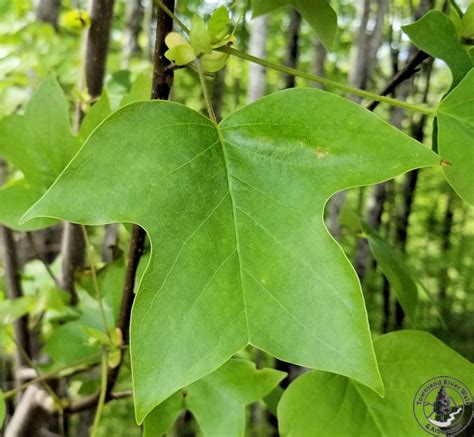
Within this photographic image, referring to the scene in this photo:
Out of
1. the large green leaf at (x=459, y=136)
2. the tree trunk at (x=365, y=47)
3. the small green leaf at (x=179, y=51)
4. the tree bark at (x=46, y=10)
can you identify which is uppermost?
the tree bark at (x=46, y=10)

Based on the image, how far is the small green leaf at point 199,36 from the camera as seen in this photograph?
1.00ft

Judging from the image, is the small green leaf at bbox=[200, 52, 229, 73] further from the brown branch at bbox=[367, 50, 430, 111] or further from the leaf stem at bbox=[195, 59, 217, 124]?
the brown branch at bbox=[367, 50, 430, 111]

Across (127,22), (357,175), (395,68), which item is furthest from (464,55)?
(127,22)

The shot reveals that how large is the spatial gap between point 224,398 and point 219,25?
259mm

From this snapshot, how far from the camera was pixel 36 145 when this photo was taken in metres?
0.44

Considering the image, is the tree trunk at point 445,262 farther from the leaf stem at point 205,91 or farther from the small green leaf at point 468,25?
the leaf stem at point 205,91

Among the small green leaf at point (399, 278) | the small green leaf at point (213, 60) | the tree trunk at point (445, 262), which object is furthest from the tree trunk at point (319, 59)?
the tree trunk at point (445, 262)

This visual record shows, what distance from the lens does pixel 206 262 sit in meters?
0.28

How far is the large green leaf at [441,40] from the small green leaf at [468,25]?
0.02 metres

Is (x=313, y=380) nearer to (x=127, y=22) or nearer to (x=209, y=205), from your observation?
(x=209, y=205)

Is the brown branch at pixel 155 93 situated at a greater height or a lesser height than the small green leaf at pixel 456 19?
lesser

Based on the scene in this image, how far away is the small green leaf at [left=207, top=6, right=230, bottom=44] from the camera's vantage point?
30cm

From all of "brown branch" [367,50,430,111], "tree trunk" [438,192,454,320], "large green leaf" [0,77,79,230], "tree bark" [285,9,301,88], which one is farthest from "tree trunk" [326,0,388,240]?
"tree trunk" [438,192,454,320]

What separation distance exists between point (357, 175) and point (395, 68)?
43 centimetres
